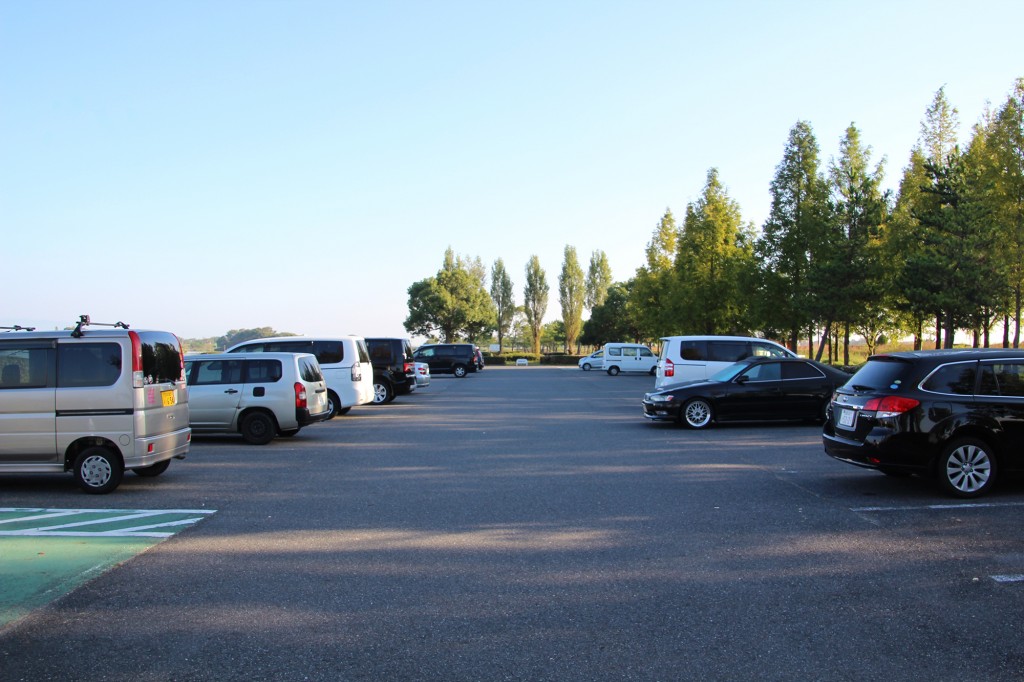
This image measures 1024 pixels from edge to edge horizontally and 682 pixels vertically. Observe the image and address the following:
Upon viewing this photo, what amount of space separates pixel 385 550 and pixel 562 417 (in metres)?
12.5

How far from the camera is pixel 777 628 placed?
4773 millimetres

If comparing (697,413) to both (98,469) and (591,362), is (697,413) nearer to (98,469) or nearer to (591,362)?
(98,469)

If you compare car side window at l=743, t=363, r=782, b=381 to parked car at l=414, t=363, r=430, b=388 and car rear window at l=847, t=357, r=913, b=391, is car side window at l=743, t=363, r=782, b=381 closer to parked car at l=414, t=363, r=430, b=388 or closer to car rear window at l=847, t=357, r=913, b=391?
car rear window at l=847, t=357, r=913, b=391

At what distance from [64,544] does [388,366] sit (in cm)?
1776

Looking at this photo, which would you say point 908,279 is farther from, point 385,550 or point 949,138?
point 385,550

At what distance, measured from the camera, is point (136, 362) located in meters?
9.23

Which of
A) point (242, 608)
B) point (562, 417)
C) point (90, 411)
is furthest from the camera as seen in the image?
point (562, 417)

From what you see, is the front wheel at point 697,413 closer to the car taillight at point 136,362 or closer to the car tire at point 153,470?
the car tire at point 153,470

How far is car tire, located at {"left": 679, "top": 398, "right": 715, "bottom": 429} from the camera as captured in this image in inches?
631

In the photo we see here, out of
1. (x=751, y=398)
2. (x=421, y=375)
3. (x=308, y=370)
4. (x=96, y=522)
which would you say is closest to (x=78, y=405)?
(x=96, y=522)

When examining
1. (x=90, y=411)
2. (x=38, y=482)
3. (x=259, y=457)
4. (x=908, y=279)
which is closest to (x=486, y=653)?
(x=90, y=411)

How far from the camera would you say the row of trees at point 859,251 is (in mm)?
29125

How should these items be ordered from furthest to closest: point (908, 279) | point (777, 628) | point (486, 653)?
point (908, 279) → point (777, 628) → point (486, 653)

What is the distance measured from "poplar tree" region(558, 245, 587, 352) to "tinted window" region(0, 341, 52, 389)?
9905cm
